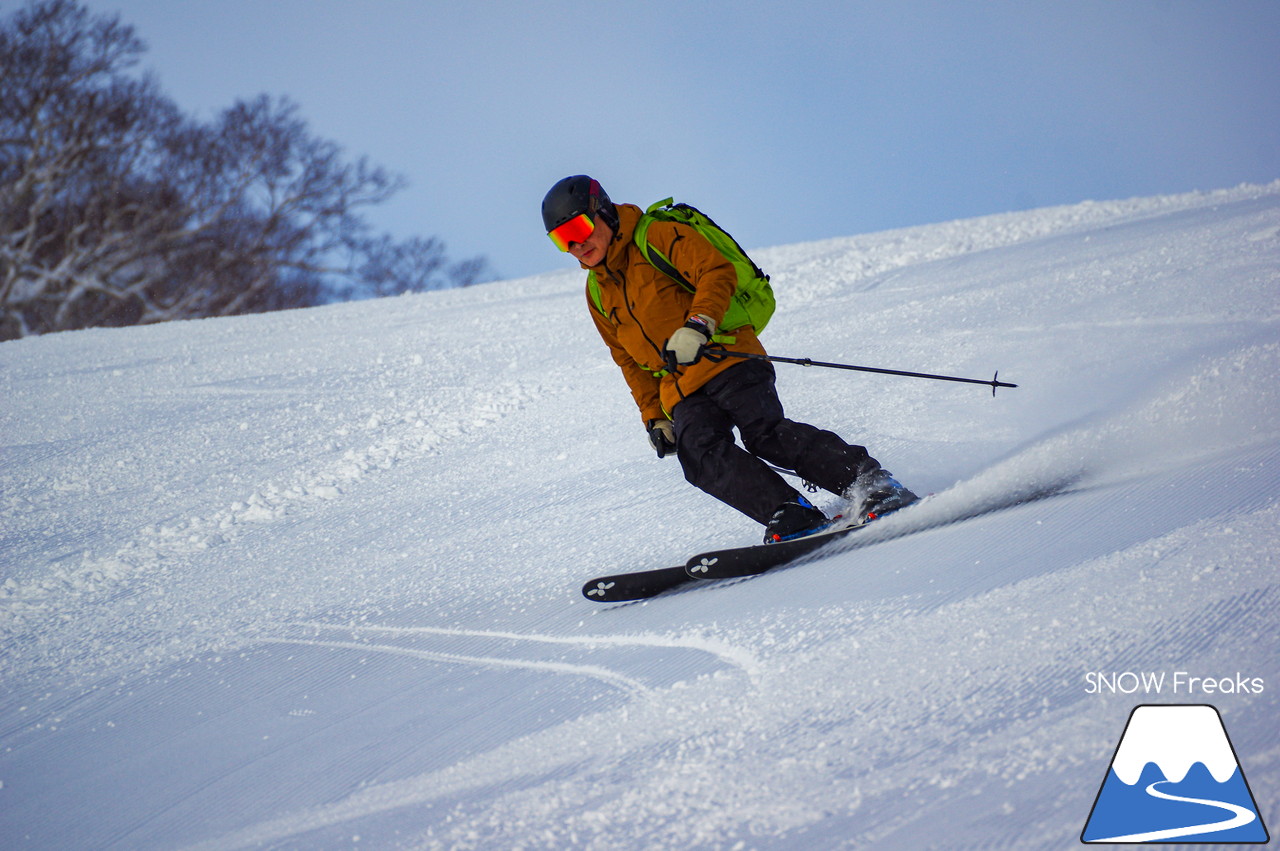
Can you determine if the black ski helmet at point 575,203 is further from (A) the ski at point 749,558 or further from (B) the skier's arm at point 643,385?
(A) the ski at point 749,558

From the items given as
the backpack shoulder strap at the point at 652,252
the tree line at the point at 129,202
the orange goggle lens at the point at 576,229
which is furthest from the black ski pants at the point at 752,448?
the tree line at the point at 129,202

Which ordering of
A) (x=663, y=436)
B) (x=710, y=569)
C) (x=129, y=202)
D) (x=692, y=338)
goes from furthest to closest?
(x=129, y=202), (x=663, y=436), (x=710, y=569), (x=692, y=338)

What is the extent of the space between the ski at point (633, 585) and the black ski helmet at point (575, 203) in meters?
1.15

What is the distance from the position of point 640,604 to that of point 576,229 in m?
1.24

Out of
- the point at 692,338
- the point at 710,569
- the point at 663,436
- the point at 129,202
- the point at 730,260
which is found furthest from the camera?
the point at 129,202

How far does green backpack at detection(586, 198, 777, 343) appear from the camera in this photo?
9.98ft

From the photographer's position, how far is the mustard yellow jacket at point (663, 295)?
9.71 feet

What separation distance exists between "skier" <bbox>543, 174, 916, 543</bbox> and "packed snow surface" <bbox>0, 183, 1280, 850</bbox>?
20cm

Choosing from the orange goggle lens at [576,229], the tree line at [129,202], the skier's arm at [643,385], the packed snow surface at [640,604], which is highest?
the tree line at [129,202]

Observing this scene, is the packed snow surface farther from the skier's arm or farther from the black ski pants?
the skier's arm

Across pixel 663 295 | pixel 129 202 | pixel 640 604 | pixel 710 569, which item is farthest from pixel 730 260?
pixel 129 202

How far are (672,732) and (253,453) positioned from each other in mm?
4092

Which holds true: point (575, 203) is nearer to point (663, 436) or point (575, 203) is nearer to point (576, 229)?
point (576, 229)

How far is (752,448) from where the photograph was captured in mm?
3158
